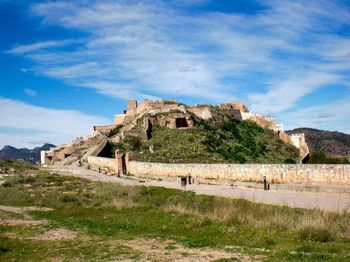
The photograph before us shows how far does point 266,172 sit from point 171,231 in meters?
11.9

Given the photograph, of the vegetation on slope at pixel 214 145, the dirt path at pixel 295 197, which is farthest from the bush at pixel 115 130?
the dirt path at pixel 295 197

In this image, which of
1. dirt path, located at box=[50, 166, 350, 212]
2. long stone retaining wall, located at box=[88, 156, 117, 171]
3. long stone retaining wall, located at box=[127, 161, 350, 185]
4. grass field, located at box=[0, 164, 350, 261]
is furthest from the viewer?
long stone retaining wall, located at box=[88, 156, 117, 171]

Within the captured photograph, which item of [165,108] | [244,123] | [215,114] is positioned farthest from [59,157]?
[244,123]

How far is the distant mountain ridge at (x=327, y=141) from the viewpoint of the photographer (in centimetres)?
9875


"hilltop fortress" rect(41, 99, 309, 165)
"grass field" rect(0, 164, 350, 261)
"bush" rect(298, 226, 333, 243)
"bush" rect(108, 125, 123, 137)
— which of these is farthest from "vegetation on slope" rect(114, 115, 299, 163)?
"bush" rect(298, 226, 333, 243)

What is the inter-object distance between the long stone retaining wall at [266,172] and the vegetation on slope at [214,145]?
1114 cm

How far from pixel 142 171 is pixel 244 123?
35.6 m

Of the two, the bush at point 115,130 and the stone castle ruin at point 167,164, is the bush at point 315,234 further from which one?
the bush at point 115,130

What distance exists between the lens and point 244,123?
69125 mm

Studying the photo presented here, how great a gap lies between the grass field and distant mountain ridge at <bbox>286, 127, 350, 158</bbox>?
8015 cm

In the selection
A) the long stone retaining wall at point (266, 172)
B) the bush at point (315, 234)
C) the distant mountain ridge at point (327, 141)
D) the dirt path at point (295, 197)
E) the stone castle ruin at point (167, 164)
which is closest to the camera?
the bush at point (315, 234)

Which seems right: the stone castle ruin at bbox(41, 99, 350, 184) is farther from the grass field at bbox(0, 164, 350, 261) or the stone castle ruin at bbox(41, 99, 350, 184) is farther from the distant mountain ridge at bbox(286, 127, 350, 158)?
the distant mountain ridge at bbox(286, 127, 350, 158)

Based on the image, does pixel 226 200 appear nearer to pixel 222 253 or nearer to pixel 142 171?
pixel 222 253

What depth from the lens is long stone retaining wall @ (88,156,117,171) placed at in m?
40.7
